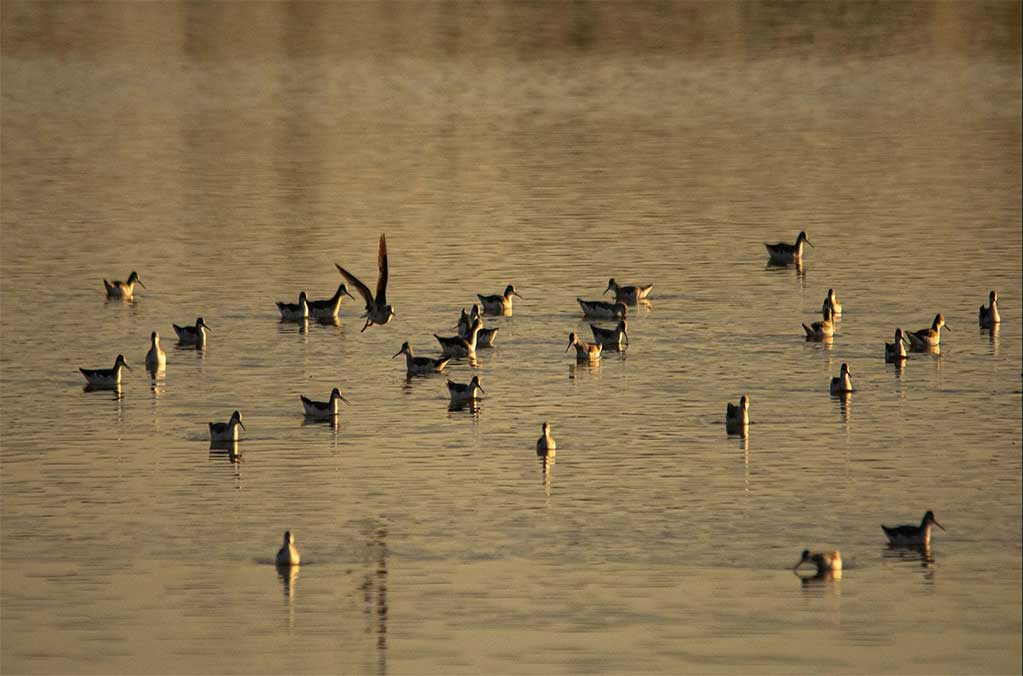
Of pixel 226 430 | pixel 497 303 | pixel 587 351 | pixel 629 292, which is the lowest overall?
pixel 226 430

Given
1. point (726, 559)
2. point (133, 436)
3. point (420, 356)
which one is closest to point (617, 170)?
point (420, 356)

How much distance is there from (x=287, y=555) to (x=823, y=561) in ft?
23.5

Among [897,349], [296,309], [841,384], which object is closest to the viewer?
[841,384]

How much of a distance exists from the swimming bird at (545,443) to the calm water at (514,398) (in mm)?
205

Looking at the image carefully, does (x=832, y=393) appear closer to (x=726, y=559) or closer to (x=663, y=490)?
(x=663, y=490)

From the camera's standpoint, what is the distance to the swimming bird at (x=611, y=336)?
44562mm

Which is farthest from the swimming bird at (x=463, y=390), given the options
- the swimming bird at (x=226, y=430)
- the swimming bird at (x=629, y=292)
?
the swimming bird at (x=629, y=292)

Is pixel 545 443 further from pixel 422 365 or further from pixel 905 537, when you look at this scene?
pixel 422 365

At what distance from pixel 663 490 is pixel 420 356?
41.6ft

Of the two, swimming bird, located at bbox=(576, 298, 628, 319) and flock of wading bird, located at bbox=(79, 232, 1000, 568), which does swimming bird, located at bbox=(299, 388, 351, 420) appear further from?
swimming bird, located at bbox=(576, 298, 628, 319)

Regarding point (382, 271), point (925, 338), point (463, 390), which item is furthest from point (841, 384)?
point (382, 271)

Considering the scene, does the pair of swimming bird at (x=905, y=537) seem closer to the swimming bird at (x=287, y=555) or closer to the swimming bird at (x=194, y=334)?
the swimming bird at (x=287, y=555)

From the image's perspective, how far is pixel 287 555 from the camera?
2833cm

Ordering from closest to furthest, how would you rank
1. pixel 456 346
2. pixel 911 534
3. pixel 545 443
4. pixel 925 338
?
1. pixel 911 534
2. pixel 545 443
3. pixel 925 338
4. pixel 456 346
